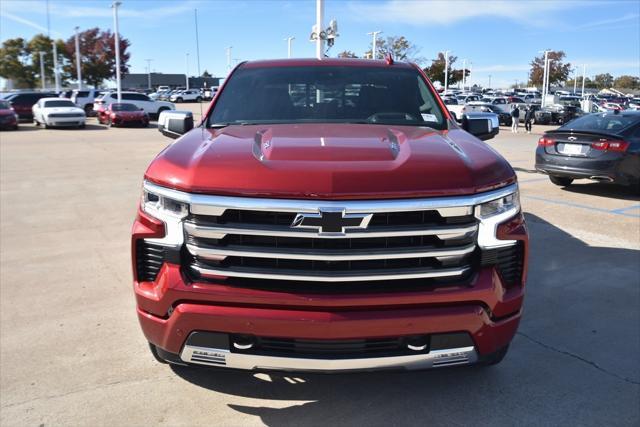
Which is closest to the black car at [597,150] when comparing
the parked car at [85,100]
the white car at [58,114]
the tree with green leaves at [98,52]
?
the white car at [58,114]

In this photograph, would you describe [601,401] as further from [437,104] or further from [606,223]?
[606,223]

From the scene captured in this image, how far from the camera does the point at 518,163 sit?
48.8ft

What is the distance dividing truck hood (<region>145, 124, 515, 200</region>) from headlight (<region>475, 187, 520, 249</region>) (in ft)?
0.31

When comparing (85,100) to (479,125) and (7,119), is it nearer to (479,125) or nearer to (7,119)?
(7,119)

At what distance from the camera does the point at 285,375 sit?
325 centimetres

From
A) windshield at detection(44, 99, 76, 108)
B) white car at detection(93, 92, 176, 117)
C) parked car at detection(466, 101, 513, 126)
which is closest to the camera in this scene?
windshield at detection(44, 99, 76, 108)

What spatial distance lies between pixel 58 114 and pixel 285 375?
90.8 feet

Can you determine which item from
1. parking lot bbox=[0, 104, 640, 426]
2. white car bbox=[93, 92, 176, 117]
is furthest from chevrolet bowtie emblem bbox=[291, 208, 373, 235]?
white car bbox=[93, 92, 176, 117]

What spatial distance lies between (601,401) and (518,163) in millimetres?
12542

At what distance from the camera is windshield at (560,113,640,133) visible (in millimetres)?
10031

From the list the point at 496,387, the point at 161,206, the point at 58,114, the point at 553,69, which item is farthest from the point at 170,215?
the point at 553,69

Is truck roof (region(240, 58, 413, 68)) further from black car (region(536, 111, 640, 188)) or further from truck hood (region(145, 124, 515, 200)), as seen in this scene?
black car (region(536, 111, 640, 188))

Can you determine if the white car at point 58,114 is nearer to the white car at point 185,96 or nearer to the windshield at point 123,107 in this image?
the windshield at point 123,107

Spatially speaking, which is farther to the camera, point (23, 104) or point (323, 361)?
point (23, 104)
